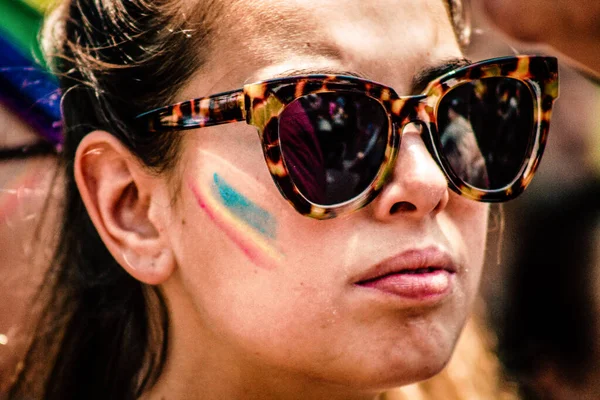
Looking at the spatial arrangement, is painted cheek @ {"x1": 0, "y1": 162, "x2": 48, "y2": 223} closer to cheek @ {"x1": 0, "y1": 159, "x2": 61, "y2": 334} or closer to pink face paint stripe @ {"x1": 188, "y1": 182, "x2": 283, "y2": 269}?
cheek @ {"x1": 0, "y1": 159, "x2": 61, "y2": 334}

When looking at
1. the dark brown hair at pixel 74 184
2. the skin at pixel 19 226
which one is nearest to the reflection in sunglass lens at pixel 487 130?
the dark brown hair at pixel 74 184

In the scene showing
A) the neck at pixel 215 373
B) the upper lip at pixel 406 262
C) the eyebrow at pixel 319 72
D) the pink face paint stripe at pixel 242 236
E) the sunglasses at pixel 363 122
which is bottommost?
the neck at pixel 215 373

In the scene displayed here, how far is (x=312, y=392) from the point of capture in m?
1.96

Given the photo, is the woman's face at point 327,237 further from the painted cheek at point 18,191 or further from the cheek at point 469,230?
the painted cheek at point 18,191

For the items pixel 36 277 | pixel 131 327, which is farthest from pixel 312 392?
pixel 36 277

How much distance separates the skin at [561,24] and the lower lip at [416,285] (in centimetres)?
95

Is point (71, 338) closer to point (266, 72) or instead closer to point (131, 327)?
point (131, 327)

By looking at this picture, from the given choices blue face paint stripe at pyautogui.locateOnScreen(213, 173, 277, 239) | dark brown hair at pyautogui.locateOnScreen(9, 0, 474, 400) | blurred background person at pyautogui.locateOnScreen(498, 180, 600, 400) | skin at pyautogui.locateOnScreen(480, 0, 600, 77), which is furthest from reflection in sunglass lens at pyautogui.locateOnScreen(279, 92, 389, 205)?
blurred background person at pyautogui.locateOnScreen(498, 180, 600, 400)

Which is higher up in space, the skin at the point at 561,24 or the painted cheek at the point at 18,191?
the skin at the point at 561,24

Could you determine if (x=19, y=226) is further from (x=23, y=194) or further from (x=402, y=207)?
(x=402, y=207)

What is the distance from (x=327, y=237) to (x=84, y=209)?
942mm

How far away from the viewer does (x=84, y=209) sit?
7.49ft

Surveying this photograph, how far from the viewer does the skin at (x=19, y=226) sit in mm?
2488

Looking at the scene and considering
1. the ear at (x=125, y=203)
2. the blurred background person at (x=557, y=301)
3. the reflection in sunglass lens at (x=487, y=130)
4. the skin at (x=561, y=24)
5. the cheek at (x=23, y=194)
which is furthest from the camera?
the blurred background person at (x=557, y=301)
